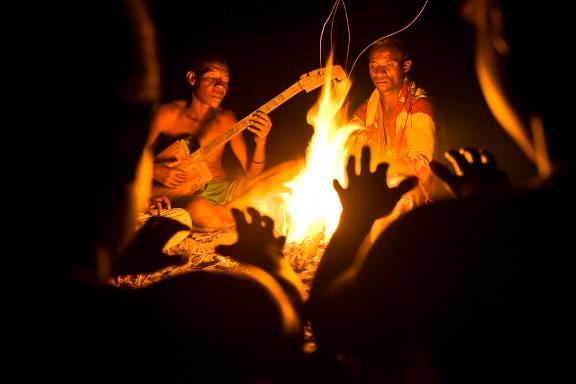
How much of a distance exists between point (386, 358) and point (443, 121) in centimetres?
354

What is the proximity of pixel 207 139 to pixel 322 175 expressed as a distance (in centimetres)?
159

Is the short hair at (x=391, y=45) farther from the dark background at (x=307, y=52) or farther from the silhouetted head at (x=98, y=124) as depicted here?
the silhouetted head at (x=98, y=124)

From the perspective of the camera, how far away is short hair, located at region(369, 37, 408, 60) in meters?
4.67

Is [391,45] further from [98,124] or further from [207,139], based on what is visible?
[98,124]

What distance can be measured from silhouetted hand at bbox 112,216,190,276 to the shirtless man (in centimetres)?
291

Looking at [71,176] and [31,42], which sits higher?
[31,42]

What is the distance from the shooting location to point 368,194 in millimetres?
1934

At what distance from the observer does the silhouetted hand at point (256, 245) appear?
6.63ft

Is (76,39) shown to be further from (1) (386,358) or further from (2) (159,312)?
(1) (386,358)

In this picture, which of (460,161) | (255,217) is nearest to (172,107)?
(255,217)

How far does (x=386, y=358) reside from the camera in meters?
1.79

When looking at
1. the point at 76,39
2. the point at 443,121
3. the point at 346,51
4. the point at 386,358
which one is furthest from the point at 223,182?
the point at 386,358

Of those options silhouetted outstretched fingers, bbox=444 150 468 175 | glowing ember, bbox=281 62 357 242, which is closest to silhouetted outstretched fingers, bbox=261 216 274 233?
silhouetted outstretched fingers, bbox=444 150 468 175

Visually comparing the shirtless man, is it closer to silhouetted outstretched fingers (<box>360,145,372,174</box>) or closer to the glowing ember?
the glowing ember
